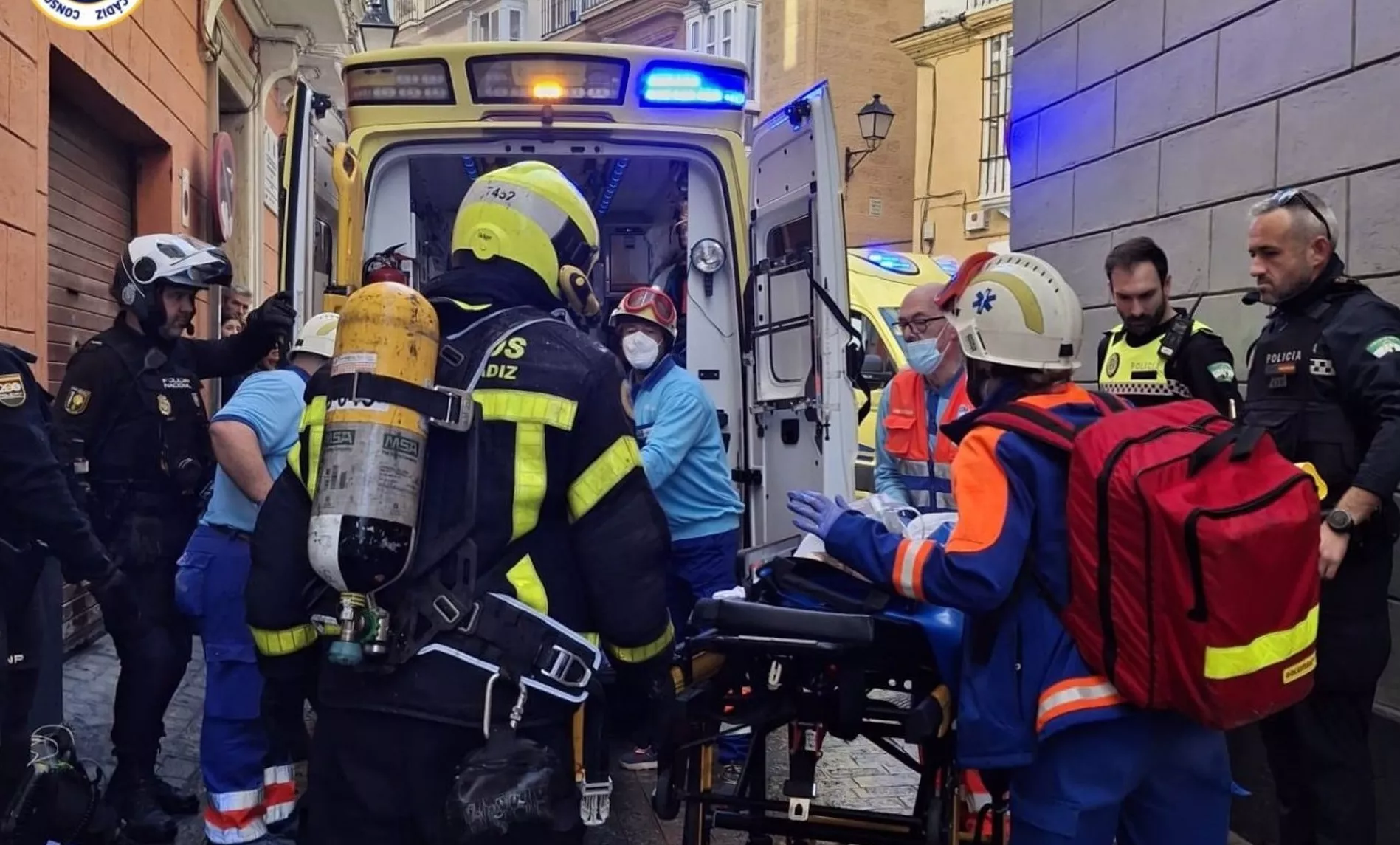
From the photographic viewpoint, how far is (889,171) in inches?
843

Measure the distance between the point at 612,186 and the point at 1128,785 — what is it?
477 cm

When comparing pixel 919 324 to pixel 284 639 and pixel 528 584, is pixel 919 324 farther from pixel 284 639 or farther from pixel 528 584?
pixel 284 639

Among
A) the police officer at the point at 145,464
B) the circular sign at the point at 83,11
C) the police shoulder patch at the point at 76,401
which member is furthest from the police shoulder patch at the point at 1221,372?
the circular sign at the point at 83,11

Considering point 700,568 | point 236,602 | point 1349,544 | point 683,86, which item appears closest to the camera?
point 1349,544

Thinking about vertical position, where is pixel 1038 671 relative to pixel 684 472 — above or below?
below

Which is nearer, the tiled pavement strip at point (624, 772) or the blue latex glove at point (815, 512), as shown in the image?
the blue latex glove at point (815, 512)

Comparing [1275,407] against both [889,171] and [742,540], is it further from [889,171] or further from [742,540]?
[889,171]

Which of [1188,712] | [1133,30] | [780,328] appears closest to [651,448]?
[780,328]

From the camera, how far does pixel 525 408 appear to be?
218 centimetres

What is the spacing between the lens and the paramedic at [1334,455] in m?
2.95

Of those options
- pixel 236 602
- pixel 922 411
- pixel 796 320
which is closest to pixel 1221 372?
pixel 922 411

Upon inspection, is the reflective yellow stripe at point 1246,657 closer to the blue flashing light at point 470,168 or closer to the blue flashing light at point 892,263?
the blue flashing light at point 470,168

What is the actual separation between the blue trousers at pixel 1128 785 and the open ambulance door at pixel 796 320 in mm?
2265

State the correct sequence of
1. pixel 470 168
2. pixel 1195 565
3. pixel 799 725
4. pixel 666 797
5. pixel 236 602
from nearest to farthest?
pixel 1195 565 → pixel 666 797 → pixel 799 725 → pixel 236 602 → pixel 470 168
